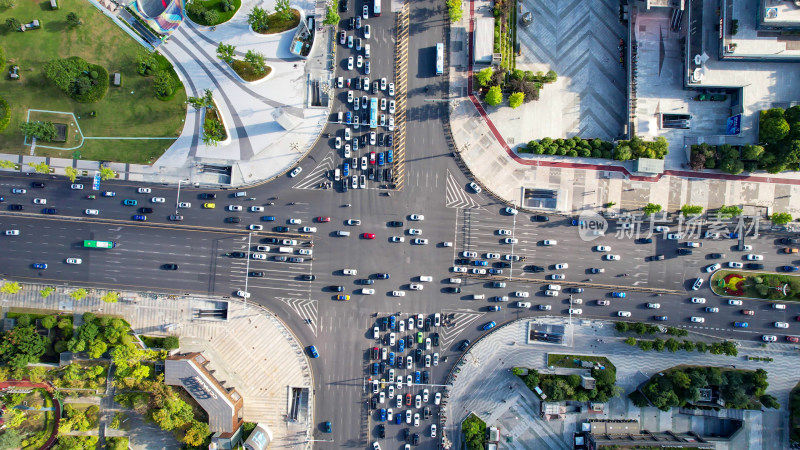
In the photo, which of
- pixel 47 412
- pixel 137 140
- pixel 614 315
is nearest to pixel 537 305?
pixel 614 315

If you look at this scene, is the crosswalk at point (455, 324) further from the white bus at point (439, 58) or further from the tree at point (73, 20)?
the tree at point (73, 20)

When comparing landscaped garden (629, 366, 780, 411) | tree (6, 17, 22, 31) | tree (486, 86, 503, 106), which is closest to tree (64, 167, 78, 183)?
tree (6, 17, 22, 31)

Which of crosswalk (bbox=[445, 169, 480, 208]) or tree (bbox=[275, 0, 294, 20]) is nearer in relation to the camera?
tree (bbox=[275, 0, 294, 20])

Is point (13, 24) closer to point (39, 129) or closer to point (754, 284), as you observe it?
point (39, 129)

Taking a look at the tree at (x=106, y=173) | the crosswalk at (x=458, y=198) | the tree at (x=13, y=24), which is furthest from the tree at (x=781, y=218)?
the tree at (x=13, y=24)

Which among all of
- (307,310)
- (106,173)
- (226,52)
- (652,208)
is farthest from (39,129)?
(652,208)

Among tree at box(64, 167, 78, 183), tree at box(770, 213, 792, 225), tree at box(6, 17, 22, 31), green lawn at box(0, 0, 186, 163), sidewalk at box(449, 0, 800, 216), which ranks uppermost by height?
tree at box(6, 17, 22, 31)

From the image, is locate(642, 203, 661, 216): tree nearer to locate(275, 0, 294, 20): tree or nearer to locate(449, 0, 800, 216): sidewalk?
locate(449, 0, 800, 216): sidewalk

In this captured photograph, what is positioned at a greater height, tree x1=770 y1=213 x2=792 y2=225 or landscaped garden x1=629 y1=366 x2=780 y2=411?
tree x1=770 y1=213 x2=792 y2=225
